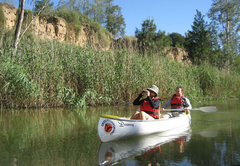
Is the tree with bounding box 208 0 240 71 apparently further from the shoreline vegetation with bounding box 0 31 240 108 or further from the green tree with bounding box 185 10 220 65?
the shoreline vegetation with bounding box 0 31 240 108

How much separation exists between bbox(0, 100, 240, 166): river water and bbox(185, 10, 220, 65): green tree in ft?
66.2

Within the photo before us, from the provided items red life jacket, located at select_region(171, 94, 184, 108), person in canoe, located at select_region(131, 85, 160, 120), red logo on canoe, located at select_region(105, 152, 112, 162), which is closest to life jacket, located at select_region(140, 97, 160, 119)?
person in canoe, located at select_region(131, 85, 160, 120)

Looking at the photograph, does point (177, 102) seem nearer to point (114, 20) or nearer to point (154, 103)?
point (154, 103)

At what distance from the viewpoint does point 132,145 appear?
14.0ft

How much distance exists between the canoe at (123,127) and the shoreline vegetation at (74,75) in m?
3.78

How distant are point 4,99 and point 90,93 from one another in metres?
2.74

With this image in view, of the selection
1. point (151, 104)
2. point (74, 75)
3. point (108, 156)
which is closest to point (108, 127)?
point (108, 156)

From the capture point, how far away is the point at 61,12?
24.8 metres

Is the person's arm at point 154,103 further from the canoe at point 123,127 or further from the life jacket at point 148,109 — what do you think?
the canoe at point 123,127

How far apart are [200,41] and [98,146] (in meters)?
23.7

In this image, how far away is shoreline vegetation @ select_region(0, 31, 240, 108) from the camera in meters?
7.56

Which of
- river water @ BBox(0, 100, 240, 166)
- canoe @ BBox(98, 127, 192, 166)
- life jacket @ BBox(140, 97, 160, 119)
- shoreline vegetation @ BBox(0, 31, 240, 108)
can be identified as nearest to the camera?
river water @ BBox(0, 100, 240, 166)

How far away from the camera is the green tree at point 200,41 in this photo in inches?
997

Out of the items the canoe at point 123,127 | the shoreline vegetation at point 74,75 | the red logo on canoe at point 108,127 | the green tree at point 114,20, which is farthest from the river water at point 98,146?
the green tree at point 114,20
